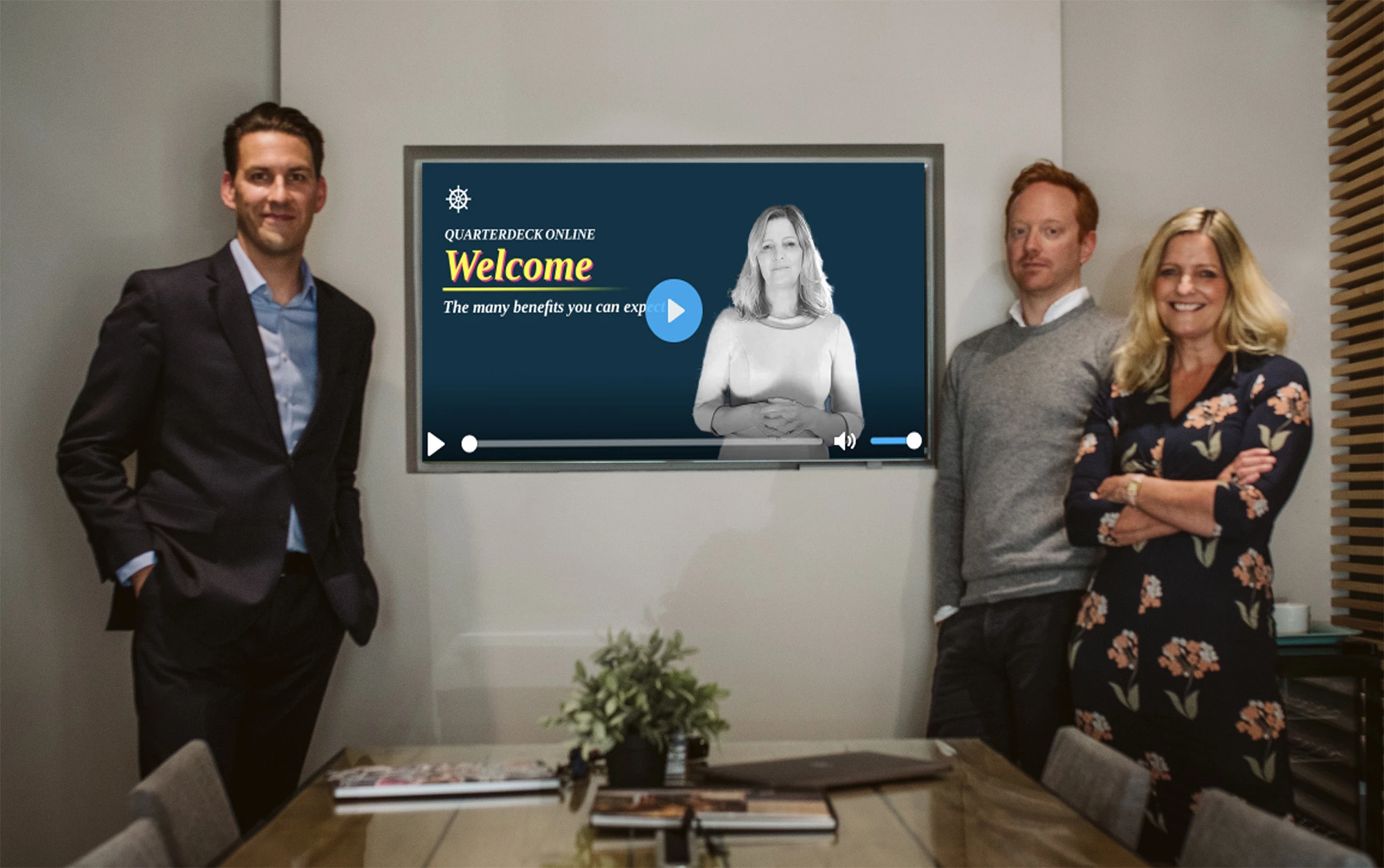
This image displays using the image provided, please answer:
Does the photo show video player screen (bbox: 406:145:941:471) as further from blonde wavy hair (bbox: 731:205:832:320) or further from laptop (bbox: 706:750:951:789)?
laptop (bbox: 706:750:951:789)

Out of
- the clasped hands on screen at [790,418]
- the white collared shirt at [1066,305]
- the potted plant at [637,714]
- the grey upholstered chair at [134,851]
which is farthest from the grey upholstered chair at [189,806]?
the white collared shirt at [1066,305]

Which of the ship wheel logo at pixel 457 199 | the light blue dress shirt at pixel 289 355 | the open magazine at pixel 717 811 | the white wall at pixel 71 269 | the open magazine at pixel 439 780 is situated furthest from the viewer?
the ship wheel logo at pixel 457 199

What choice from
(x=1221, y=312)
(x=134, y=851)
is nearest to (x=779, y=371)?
(x=1221, y=312)

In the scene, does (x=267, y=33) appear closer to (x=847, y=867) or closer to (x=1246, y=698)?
(x=847, y=867)

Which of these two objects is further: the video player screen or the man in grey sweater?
the video player screen

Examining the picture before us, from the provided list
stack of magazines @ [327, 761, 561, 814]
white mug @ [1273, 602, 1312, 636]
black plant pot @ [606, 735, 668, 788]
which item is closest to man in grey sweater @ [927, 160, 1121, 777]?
white mug @ [1273, 602, 1312, 636]

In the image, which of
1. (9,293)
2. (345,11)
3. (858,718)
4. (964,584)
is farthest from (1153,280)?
(9,293)

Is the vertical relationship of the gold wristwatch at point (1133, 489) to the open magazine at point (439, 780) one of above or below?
above

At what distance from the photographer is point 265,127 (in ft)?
10.4

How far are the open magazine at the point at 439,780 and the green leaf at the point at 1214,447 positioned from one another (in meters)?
1.96

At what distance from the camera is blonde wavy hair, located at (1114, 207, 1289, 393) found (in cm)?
296

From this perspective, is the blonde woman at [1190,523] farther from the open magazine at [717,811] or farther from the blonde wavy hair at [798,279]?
the open magazine at [717,811]

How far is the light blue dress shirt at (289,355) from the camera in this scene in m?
3.14

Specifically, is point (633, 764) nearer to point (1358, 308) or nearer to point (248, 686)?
point (248, 686)
